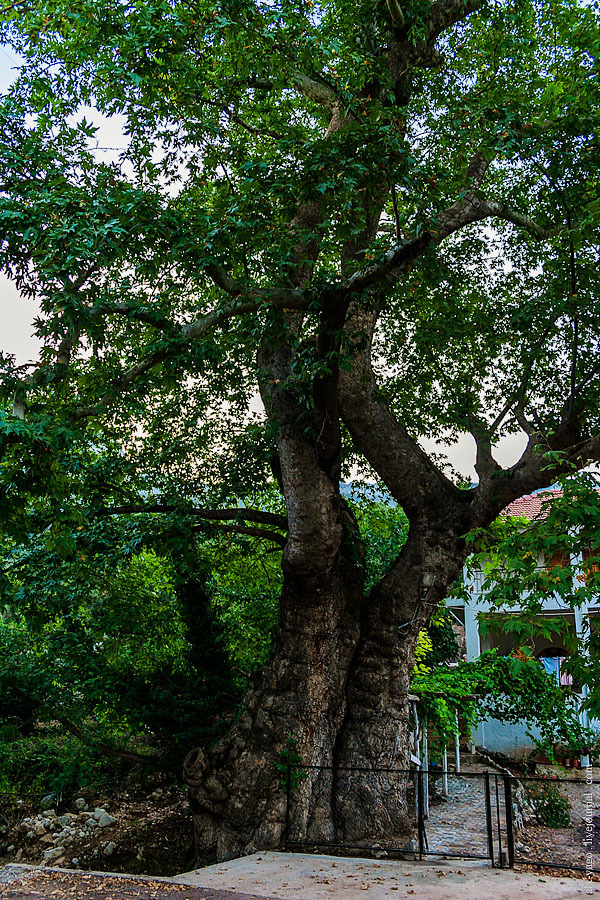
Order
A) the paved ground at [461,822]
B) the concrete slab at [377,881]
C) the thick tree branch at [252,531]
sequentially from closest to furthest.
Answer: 1. the concrete slab at [377,881]
2. the paved ground at [461,822]
3. the thick tree branch at [252,531]

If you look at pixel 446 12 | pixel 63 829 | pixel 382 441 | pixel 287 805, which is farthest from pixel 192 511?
pixel 446 12

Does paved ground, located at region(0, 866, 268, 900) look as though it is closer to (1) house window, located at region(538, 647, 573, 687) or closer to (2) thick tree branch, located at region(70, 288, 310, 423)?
(2) thick tree branch, located at region(70, 288, 310, 423)

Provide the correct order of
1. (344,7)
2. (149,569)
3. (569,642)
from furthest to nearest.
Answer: (149,569), (344,7), (569,642)

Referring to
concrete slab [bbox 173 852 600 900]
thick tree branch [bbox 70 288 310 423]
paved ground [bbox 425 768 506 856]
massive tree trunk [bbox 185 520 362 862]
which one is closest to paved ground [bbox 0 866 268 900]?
concrete slab [bbox 173 852 600 900]

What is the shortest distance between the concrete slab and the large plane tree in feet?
4.63

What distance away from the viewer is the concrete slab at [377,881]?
18.5 feet

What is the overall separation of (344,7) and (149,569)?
1005cm

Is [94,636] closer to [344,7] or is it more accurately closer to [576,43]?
[344,7]

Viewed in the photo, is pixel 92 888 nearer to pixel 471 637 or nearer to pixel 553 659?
pixel 471 637

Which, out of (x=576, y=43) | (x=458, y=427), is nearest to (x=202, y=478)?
(x=458, y=427)

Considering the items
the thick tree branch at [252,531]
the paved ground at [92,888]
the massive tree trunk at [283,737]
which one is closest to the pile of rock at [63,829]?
the massive tree trunk at [283,737]

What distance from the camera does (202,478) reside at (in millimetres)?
10930

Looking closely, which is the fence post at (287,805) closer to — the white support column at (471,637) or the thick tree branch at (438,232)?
the thick tree branch at (438,232)

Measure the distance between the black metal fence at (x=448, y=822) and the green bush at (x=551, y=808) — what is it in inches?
0.6
